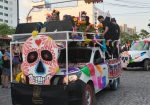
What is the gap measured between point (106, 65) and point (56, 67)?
3085 mm

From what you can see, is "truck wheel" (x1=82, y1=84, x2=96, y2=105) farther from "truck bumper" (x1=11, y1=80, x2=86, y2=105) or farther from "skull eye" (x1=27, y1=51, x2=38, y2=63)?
"skull eye" (x1=27, y1=51, x2=38, y2=63)

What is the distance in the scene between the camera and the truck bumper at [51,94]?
8.17m

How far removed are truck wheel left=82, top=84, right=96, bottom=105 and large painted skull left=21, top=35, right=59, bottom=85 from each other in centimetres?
94

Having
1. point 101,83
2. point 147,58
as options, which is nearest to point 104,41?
point 101,83

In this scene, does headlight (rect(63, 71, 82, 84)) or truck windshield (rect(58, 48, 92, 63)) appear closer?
headlight (rect(63, 71, 82, 84))

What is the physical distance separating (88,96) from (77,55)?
1851mm

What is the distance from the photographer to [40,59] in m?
8.55

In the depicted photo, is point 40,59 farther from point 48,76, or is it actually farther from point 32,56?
point 48,76

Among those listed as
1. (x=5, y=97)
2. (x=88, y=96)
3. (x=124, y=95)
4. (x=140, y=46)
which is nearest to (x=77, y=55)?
(x=88, y=96)

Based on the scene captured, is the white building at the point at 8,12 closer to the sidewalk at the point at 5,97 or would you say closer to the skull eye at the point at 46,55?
the sidewalk at the point at 5,97

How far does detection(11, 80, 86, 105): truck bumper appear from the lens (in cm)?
817

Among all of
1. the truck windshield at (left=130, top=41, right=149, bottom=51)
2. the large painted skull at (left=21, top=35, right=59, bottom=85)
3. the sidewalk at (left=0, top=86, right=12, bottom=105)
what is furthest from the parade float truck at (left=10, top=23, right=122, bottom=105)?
the truck windshield at (left=130, top=41, right=149, bottom=51)

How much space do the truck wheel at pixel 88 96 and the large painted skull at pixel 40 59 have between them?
94 cm

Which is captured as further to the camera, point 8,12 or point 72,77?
point 8,12
